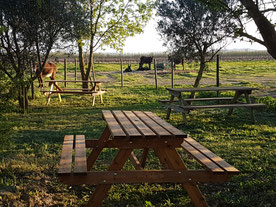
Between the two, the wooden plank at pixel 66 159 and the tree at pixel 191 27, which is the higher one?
the tree at pixel 191 27

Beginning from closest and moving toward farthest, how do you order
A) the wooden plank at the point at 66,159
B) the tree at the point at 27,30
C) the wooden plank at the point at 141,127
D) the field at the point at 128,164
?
1. the wooden plank at the point at 66,159
2. the wooden plank at the point at 141,127
3. the field at the point at 128,164
4. the tree at the point at 27,30

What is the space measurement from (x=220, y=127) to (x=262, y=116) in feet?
7.92

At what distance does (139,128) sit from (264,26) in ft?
7.35

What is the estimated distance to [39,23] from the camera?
11.1m

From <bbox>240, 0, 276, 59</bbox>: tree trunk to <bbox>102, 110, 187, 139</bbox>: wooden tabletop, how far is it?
5.65 ft

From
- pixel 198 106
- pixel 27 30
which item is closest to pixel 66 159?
pixel 198 106

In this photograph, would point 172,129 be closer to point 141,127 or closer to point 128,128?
point 141,127

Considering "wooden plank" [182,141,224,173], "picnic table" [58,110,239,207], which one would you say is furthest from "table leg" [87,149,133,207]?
"wooden plank" [182,141,224,173]

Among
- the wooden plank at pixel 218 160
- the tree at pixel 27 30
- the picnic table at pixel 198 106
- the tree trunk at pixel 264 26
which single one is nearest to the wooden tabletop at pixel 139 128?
the wooden plank at pixel 218 160

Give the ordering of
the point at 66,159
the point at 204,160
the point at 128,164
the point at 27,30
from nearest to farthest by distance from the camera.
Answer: the point at 66,159 → the point at 204,160 → the point at 128,164 → the point at 27,30

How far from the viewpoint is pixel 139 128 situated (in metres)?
3.45

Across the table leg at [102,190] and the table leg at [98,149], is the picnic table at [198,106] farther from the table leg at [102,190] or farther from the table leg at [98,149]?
the table leg at [102,190]

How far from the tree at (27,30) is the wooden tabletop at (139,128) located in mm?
6792

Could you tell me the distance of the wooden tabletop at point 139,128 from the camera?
3096 mm
